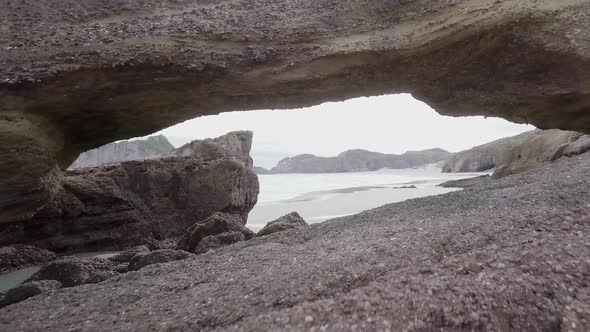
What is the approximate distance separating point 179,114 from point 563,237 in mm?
3988

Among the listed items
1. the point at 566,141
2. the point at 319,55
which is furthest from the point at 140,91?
the point at 566,141

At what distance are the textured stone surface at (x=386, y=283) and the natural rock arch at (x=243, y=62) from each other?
4.31ft

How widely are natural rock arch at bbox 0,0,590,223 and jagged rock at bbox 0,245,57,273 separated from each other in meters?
4.80

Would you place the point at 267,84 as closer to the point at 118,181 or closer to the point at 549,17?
the point at 549,17

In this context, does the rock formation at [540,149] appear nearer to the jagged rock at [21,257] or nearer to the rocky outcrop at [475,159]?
the jagged rock at [21,257]

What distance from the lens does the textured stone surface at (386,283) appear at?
7.77 ft

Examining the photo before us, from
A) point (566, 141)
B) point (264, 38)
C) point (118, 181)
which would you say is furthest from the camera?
point (566, 141)

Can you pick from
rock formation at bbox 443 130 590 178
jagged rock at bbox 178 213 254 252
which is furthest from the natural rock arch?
rock formation at bbox 443 130 590 178

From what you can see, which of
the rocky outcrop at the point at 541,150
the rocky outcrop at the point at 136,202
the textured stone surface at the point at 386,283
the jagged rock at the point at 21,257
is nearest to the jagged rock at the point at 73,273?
the textured stone surface at the point at 386,283

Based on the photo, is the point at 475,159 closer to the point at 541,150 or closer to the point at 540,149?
the point at 540,149

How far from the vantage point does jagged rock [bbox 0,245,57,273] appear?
26.3ft

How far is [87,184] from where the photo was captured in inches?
384

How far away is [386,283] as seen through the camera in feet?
9.09

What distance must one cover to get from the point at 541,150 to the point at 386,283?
41.3 ft
